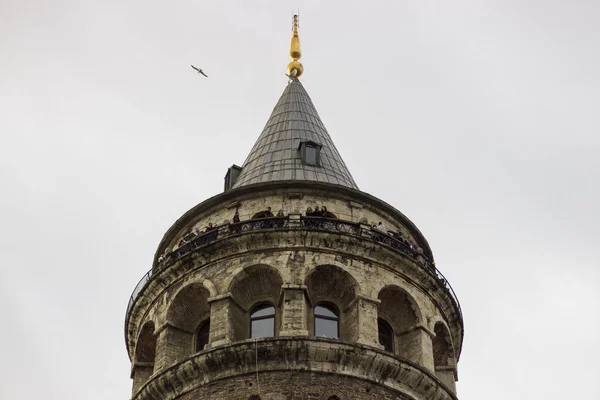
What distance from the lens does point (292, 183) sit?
34469mm

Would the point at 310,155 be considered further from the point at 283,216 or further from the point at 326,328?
the point at 326,328

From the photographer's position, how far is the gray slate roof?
36.3 meters

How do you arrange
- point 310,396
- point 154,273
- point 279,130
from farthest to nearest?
1. point 279,130
2. point 154,273
3. point 310,396

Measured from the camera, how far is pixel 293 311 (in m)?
30.6

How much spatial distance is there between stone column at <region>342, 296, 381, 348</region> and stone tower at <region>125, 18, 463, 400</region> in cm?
4

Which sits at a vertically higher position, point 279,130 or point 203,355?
point 279,130

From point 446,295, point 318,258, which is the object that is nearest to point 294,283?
point 318,258

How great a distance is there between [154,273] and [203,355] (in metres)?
4.68

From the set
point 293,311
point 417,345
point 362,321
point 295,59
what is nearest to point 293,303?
point 293,311

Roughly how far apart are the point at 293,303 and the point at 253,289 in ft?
5.85

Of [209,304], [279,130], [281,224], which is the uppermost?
[279,130]

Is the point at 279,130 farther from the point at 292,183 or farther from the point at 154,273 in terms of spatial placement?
the point at 154,273

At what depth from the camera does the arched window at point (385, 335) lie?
32188 mm

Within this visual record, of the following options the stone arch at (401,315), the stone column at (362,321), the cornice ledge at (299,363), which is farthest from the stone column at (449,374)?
the stone column at (362,321)
